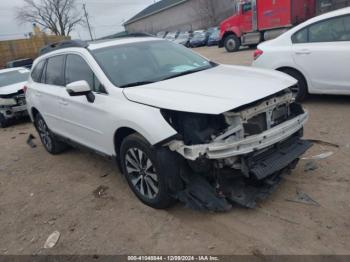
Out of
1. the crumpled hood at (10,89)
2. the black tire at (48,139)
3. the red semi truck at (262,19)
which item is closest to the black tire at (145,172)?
the black tire at (48,139)

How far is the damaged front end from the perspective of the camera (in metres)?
3.15

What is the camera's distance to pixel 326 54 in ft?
20.0

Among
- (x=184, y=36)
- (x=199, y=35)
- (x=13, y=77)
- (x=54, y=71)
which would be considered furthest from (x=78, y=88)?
(x=184, y=36)

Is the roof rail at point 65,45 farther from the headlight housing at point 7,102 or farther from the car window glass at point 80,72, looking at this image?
the headlight housing at point 7,102

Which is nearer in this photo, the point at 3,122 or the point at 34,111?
the point at 34,111

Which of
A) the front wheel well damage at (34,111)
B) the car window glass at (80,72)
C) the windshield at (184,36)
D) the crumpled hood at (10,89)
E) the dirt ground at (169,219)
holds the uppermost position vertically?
the car window glass at (80,72)

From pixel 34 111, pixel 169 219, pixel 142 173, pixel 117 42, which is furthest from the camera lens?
pixel 34 111

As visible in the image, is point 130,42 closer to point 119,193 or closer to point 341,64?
point 119,193

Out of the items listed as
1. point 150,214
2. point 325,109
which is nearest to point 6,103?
point 150,214

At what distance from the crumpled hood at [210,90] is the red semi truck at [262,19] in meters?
16.2

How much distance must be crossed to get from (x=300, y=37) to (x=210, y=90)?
158 inches

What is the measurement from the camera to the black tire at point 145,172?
3438mm

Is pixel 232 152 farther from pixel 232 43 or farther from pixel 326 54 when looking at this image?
pixel 232 43

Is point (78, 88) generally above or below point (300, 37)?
above
